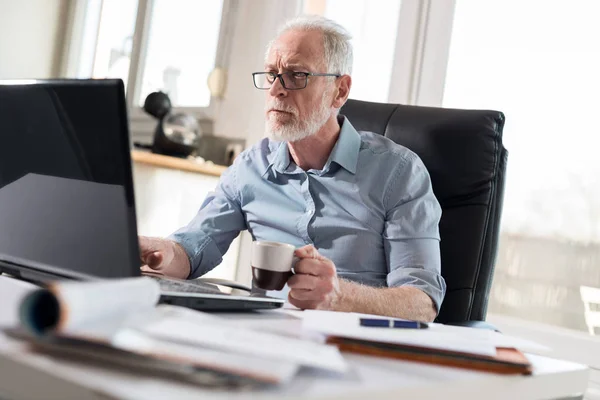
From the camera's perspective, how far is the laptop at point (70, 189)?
83 centimetres

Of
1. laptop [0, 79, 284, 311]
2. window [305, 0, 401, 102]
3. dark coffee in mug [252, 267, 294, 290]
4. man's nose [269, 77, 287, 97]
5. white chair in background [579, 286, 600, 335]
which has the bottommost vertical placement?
white chair in background [579, 286, 600, 335]

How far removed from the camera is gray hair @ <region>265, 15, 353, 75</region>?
74.0 inches

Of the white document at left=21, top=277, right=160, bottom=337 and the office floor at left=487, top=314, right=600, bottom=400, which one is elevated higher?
the white document at left=21, top=277, right=160, bottom=337

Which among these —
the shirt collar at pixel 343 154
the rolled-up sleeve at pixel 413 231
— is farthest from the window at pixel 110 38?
the rolled-up sleeve at pixel 413 231

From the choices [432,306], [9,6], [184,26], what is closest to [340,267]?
[432,306]

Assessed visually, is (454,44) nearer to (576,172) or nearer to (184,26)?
(576,172)

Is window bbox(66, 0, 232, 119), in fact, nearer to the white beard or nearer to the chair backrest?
the white beard

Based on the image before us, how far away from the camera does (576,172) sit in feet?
7.22

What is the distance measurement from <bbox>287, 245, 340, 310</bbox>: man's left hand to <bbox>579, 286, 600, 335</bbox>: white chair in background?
128cm

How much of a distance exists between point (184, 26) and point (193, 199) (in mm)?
1110

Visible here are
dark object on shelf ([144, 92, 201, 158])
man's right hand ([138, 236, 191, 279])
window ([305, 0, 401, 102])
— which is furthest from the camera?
dark object on shelf ([144, 92, 201, 158])

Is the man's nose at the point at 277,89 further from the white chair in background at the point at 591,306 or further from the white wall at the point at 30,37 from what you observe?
the white wall at the point at 30,37

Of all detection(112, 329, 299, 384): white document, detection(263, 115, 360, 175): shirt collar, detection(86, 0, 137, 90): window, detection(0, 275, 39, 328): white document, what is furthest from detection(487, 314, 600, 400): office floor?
detection(86, 0, 137, 90): window

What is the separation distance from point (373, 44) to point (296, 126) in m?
1.11
